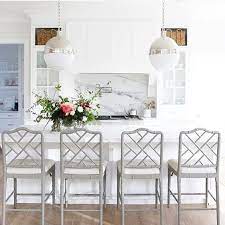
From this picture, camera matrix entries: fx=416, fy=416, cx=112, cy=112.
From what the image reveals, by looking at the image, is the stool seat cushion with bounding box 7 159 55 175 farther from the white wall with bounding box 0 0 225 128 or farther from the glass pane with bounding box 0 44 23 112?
the glass pane with bounding box 0 44 23 112

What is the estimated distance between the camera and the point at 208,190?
14.9 feet

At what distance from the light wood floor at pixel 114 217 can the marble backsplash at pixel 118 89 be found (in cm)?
320

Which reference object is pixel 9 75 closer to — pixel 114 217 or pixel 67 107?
pixel 67 107

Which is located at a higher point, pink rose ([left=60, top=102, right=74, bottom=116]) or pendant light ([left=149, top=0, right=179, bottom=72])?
pendant light ([left=149, top=0, right=179, bottom=72])

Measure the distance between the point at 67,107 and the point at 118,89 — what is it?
3.20 m

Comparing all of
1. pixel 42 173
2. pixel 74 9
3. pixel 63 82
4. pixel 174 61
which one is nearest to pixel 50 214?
pixel 42 173

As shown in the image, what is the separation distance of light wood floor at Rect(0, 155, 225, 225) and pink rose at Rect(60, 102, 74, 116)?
1.06m

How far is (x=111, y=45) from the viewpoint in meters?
7.03

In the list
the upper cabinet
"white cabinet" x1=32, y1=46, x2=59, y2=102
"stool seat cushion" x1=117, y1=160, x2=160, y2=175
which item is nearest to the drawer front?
"white cabinet" x1=32, y1=46, x2=59, y2=102

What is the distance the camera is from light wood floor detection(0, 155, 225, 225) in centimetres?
411

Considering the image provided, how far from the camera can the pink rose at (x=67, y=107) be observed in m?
4.41

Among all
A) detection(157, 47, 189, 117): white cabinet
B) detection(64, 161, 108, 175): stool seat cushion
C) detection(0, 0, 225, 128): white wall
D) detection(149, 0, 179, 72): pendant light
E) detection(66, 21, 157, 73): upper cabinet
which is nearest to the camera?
detection(64, 161, 108, 175): stool seat cushion

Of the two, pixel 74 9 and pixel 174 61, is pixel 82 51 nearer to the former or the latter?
pixel 74 9

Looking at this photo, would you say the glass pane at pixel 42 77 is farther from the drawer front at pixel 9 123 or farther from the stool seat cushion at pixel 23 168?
the stool seat cushion at pixel 23 168
